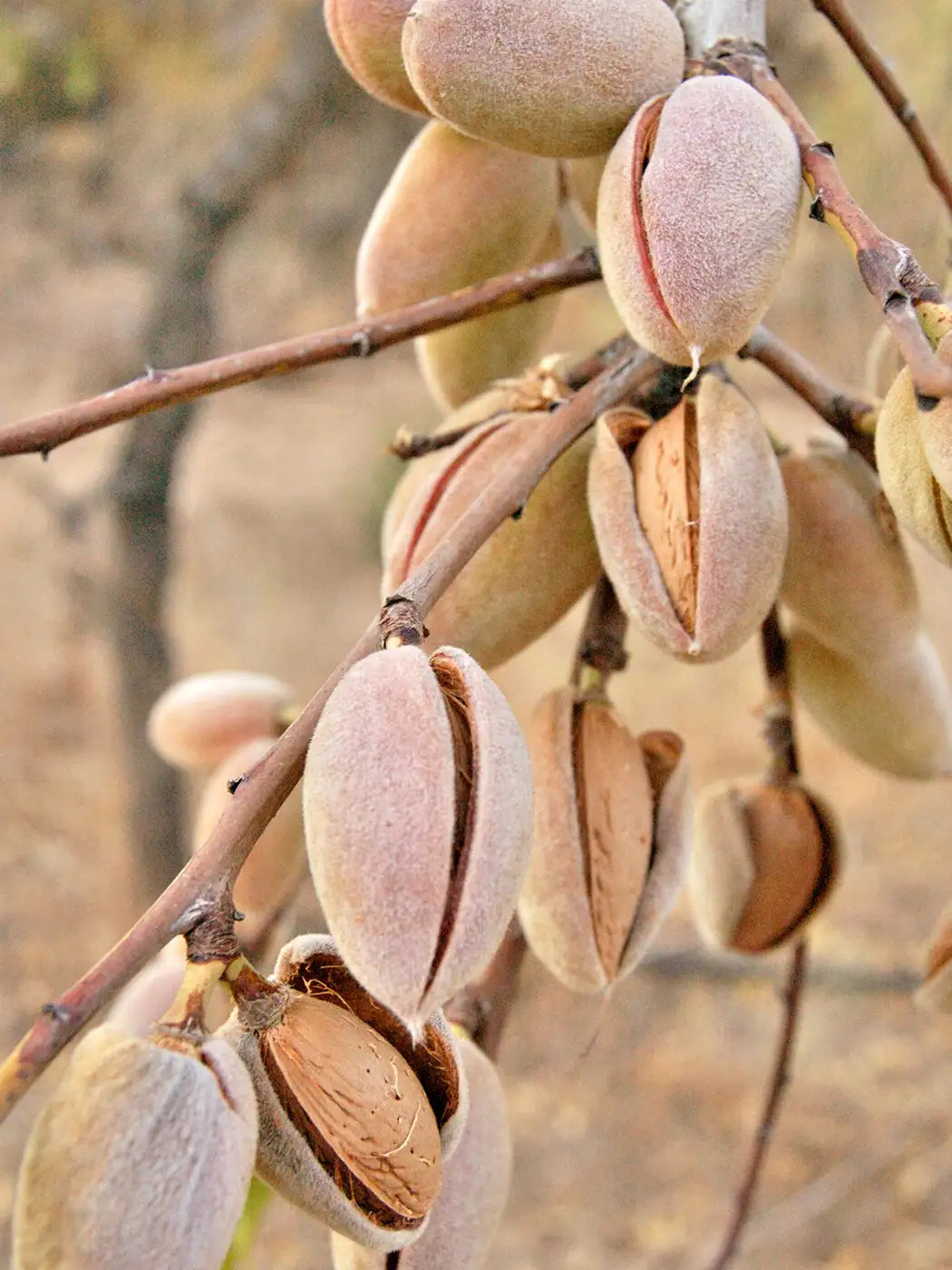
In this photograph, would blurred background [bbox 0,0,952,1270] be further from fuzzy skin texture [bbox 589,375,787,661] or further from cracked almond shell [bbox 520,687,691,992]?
fuzzy skin texture [bbox 589,375,787,661]

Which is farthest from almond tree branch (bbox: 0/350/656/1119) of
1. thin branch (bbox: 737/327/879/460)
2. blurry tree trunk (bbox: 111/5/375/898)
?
blurry tree trunk (bbox: 111/5/375/898)

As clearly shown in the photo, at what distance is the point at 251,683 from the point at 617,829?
388 mm

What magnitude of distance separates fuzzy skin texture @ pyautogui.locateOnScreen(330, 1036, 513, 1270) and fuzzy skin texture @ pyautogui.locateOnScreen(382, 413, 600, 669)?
0.58ft

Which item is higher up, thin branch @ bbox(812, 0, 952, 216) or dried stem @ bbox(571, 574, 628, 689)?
thin branch @ bbox(812, 0, 952, 216)

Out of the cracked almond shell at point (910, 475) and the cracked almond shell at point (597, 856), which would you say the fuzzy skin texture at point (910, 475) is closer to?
the cracked almond shell at point (910, 475)

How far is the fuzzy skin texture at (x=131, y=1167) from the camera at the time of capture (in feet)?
1.08

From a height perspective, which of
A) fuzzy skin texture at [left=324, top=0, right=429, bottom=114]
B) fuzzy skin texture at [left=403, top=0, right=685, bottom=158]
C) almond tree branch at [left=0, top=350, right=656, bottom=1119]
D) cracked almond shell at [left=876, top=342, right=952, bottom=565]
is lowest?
cracked almond shell at [left=876, top=342, right=952, bottom=565]

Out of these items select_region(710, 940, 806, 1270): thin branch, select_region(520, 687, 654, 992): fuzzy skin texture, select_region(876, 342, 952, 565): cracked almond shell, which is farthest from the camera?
select_region(710, 940, 806, 1270): thin branch

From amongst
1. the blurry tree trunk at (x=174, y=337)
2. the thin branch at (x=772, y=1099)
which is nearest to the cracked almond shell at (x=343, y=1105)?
the thin branch at (x=772, y=1099)

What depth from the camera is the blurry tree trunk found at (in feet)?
4.67

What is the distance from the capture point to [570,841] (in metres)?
0.54

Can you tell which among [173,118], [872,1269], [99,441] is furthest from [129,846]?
[173,118]

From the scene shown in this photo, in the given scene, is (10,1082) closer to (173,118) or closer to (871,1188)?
(871,1188)

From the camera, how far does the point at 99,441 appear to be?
3219 millimetres
